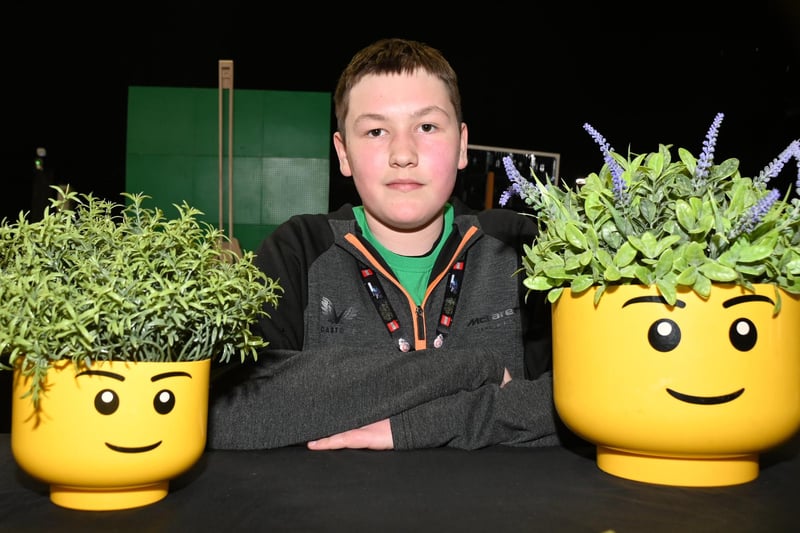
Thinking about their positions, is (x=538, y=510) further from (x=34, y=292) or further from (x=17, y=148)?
(x=17, y=148)

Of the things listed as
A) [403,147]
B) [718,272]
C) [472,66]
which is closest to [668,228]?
[718,272]

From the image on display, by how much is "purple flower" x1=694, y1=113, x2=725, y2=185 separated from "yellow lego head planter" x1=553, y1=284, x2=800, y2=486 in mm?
105

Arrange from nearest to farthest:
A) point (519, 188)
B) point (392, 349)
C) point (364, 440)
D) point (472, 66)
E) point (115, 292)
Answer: point (115, 292)
point (519, 188)
point (364, 440)
point (392, 349)
point (472, 66)

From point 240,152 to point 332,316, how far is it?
3763mm

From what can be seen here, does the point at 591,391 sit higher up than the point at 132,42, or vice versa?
the point at 132,42

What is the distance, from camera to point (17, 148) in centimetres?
577

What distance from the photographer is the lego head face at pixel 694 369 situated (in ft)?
2.23

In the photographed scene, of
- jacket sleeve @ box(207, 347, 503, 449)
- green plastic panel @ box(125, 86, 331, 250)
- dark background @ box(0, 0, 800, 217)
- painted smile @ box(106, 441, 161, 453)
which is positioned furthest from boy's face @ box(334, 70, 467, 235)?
dark background @ box(0, 0, 800, 217)

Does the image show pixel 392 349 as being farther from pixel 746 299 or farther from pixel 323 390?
pixel 746 299

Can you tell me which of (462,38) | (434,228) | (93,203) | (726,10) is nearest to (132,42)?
(462,38)

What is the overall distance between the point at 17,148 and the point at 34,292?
19.2ft

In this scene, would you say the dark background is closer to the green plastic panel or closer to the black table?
the green plastic panel

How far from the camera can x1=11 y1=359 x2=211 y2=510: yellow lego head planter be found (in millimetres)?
626

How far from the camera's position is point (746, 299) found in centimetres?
68
